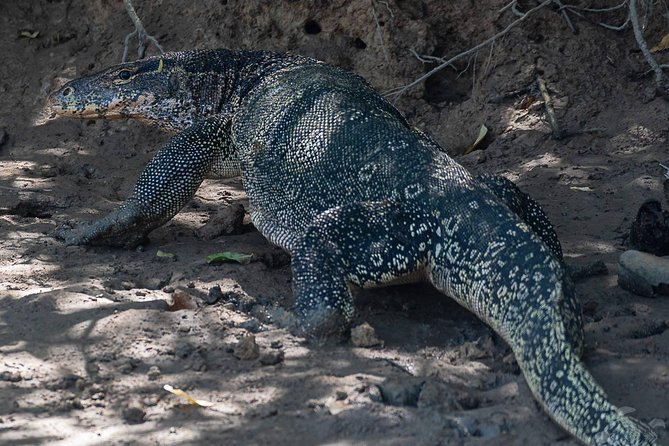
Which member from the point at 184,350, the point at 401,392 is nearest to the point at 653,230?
the point at 401,392

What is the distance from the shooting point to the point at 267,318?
5.52 metres

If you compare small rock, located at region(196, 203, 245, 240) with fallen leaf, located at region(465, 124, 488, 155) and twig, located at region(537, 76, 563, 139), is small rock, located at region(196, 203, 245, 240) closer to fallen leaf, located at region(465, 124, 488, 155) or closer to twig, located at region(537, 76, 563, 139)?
fallen leaf, located at region(465, 124, 488, 155)

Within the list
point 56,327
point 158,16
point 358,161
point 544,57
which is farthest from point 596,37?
point 56,327

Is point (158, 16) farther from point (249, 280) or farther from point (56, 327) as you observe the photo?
point (56, 327)

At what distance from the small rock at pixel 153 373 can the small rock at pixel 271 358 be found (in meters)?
0.54

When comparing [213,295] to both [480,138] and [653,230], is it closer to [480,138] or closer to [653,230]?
[653,230]

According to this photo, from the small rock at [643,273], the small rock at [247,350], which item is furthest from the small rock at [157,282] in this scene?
the small rock at [643,273]

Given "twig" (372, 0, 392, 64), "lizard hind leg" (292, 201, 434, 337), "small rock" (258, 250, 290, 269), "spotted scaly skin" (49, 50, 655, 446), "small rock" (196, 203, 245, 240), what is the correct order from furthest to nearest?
"twig" (372, 0, 392, 64) → "small rock" (196, 203, 245, 240) → "small rock" (258, 250, 290, 269) → "lizard hind leg" (292, 201, 434, 337) → "spotted scaly skin" (49, 50, 655, 446)

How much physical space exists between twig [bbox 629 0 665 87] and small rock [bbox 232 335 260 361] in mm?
4272

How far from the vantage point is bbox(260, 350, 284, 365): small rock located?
4926mm

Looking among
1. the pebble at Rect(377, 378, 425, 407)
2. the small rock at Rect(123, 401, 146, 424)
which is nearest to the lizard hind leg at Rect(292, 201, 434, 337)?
the pebble at Rect(377, 378, 425, 407)

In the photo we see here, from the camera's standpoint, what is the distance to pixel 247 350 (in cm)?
498

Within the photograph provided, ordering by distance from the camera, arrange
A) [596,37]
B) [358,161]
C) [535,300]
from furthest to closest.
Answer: [596,37]
[358,161]
[535,300]

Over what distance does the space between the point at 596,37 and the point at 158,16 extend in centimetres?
430
